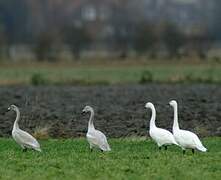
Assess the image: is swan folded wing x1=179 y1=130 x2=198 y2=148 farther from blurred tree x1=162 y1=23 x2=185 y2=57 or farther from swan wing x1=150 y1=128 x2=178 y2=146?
blurred tree x1=162 y1=23 x2=185 y2=57

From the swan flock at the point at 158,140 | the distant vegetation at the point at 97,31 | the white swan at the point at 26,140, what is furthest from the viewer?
the distant vegetation at the point at 97,31

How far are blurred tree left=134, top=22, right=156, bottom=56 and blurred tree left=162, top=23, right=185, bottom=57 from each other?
1.42 meters

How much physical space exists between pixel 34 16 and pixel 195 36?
52684 mm

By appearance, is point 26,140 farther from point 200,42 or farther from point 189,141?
point 200,42

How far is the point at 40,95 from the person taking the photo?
1714 inches

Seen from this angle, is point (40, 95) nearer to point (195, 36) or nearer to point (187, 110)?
point (187, 110)

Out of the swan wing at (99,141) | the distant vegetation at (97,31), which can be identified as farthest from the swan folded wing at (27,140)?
the distant vegetation at (97,31)

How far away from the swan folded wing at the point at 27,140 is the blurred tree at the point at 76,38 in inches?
2832

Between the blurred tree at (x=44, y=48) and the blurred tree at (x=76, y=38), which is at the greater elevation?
the blurred tree at (x=44, y=48)

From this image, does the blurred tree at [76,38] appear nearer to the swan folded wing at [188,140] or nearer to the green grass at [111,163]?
the green grass at [111,163]

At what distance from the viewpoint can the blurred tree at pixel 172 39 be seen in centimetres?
8869

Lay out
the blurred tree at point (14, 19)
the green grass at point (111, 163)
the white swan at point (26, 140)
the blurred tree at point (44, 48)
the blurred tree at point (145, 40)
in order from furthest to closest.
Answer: the blurred tree at point (14, 19)
the blurred tree at point (145, 40)
the blurred tree at point (44, 48)
the white swan at point (26, 140)
the green grass at point (111, 163)

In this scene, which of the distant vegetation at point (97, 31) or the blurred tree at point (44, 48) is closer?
the blurred tree at point (44, 48)

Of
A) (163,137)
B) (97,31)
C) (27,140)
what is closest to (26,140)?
(27,140)
